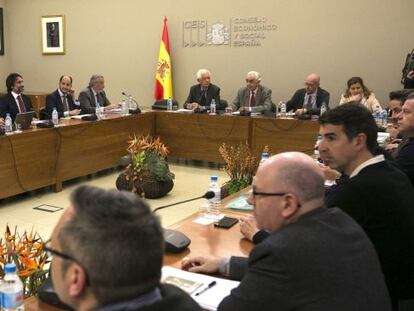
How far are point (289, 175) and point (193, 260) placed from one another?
0.61 metres

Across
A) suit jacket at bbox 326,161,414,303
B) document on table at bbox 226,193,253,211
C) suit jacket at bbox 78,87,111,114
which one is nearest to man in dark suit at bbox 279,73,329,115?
suit jacket at bbox 78,87,111,114

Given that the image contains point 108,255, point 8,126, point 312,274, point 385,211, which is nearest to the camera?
point 108,255

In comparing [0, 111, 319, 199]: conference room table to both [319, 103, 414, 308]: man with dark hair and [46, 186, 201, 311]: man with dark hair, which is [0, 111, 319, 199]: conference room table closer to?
[319, 103, 414, 308]: man with dark hair

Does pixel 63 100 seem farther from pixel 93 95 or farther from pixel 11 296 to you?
pixel 11 296

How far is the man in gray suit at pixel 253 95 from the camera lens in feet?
23.0

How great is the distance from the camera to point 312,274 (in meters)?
1.26

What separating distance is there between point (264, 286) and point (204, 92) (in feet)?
20.4

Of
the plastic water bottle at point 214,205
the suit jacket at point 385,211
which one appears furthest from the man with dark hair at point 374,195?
the plastic water bottle at point 214,205

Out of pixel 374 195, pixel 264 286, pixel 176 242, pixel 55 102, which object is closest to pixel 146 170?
pixel 55 102

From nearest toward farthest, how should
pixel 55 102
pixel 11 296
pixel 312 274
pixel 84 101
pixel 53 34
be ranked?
pixel 312 274 → pixel 11 296 → pixel 55 102 → pixel 84 101 → pixel 53 34

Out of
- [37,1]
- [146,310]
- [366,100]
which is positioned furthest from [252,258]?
[37,1]

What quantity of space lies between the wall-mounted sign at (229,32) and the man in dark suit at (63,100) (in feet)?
8.34

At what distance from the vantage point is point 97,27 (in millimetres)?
9094

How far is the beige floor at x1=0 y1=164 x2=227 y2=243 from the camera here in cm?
450
